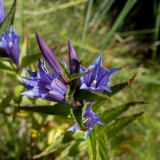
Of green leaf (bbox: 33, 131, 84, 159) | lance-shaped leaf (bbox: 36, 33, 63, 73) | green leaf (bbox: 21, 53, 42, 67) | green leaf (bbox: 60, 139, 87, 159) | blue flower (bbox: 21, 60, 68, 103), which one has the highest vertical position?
green leaf (bbox: 21, 53, 42, 67)

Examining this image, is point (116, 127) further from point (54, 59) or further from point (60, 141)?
point (54, 59)

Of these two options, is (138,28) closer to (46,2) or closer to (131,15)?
(131,15)

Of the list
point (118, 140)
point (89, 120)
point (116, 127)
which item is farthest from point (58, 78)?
point (118, 140)

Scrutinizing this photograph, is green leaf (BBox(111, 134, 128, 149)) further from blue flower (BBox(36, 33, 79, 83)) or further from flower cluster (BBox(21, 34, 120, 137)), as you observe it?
blue flower (BBox(36, 33, 79, 83))

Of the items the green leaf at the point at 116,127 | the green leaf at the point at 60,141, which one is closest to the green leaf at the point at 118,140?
the green leaf at the point at 116,127

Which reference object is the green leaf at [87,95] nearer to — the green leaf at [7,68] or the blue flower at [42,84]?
the blue flower at [42,84]

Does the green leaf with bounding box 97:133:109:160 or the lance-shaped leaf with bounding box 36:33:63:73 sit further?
the green leaf with bounding box 97:133:109:160

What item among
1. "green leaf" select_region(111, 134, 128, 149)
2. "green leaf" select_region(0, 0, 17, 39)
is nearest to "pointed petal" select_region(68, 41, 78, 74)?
"green leaf" select_region(0, 0, 17, 39)

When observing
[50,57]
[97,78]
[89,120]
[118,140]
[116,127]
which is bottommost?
[118,140]
